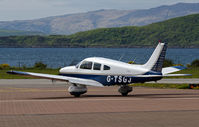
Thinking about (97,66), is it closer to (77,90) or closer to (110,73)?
(110,73)

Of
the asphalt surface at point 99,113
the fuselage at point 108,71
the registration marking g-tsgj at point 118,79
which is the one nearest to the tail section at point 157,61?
the fuselage at point 108,71

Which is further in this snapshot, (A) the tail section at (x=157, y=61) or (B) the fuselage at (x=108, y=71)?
(A) the tail section at (x=157, y=61)

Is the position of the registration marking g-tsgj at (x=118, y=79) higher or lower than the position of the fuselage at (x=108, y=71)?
lower

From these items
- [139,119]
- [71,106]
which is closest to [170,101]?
[71,106]

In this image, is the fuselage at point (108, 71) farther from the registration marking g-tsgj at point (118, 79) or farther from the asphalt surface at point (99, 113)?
the asphalt surface at point (99, 113)

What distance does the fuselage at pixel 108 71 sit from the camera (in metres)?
24.6

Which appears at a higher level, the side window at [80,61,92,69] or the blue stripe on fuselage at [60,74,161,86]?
the side window at [80,61,92,69]

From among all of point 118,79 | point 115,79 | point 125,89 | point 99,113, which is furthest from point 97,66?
point 99,113

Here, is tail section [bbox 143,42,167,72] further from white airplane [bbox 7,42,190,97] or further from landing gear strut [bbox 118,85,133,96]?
landing gear strut [bbox 118,85,133,96]

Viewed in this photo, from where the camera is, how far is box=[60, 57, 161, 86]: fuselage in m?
24.6

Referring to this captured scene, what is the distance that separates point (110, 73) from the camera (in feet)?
82.4

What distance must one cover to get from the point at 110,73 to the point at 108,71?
17 centimetres

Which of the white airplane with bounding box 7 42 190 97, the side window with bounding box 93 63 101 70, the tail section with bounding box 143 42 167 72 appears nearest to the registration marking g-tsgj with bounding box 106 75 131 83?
the white airplane with bounding box 7 42 190 97

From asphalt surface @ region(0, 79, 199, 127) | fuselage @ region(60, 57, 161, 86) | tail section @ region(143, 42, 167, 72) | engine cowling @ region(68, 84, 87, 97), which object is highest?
tail section @ region(143, 42, 167, 72)
